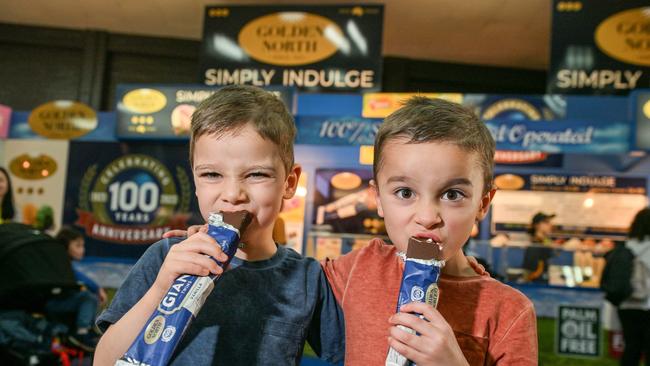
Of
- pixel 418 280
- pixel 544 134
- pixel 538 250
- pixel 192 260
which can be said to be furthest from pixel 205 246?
pixel 538 250

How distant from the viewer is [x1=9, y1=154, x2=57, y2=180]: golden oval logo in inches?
262

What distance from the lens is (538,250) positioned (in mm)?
6000

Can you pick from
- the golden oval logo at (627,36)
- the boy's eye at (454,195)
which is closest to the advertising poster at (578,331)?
the golden oval logo at (627,36)

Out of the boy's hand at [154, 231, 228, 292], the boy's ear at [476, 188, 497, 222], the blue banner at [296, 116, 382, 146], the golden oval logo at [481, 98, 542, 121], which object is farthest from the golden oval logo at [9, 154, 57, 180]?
the boy's ear at [476, 188, 497, 222]

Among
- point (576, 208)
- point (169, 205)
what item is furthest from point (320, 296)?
point (576, 208)

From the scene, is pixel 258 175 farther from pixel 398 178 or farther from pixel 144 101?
pixel 144 101

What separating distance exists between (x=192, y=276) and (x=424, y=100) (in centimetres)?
59

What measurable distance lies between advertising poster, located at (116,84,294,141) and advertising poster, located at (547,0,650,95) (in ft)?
11.0

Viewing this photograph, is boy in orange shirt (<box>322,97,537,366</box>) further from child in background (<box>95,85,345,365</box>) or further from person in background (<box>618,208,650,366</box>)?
person in background (<box>618,208,650,366</box>)

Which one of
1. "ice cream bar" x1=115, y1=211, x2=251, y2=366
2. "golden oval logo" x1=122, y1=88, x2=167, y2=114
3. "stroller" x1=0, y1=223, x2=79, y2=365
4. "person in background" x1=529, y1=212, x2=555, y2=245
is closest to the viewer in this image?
"ice cream bar" x1=115, y1=211, x2=251, y2=366

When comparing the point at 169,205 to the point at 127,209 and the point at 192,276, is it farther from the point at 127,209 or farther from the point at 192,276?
the point at 192,276

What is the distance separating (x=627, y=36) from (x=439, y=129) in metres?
5.43

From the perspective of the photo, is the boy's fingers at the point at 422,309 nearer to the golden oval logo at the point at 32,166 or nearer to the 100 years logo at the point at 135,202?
the 100 years logo at the point at 135,202

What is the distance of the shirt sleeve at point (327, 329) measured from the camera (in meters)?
1.33
